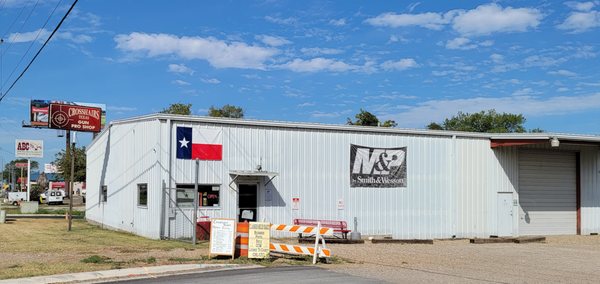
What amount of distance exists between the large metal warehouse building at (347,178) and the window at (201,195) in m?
0.04

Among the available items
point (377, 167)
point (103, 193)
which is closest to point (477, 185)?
point (377, 167)

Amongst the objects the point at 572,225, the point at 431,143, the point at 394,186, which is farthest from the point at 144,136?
the point at 572,225

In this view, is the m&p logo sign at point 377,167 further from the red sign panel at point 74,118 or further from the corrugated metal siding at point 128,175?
the red sign panel at point 74,118

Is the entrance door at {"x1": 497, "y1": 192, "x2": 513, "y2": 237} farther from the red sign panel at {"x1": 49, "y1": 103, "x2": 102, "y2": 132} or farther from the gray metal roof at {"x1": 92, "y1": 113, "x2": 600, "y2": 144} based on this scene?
the red sign panel at {"x1": 49, "y1": 103, "x2": 102, "y2": 132}

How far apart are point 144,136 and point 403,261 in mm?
12709

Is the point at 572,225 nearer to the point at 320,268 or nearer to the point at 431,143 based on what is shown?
the point at 431,143

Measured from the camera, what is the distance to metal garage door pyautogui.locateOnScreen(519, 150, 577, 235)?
30922 millimetres

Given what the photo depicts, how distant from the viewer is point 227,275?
14.0 meters

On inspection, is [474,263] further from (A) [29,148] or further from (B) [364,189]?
(A) [29,148]

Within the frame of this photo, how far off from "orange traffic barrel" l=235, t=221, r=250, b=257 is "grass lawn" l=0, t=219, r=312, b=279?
37cm

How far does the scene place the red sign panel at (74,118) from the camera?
51.1 metres

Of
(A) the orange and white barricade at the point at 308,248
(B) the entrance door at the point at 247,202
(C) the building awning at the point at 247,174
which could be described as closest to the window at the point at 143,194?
(C) the building awning at the point at 247,174

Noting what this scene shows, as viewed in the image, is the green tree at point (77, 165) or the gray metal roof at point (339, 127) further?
the green tree at point (77, 165)

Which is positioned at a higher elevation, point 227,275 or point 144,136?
point 144,136
